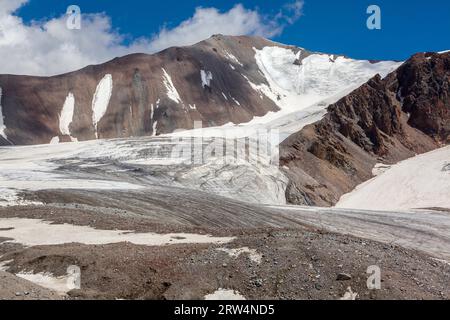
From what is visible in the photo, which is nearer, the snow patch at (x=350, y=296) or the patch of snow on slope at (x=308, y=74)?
the snow patch at (x=350, y=296)

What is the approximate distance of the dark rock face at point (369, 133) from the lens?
60312mm

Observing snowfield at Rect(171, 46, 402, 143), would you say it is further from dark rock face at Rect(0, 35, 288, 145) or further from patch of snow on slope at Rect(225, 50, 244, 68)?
dark rock face at Rect(0, 35, 288, 145)

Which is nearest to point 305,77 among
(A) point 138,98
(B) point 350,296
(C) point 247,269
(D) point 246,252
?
(A) point 138,98

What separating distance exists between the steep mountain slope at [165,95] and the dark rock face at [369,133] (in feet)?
18.7

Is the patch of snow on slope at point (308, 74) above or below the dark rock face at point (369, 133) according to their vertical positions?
above

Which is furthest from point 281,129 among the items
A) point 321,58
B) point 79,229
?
point 321,58

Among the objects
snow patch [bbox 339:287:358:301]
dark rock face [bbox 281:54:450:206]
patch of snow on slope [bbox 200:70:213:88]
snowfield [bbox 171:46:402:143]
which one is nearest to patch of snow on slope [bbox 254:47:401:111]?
snowfield [bbox 171:46:402:143]

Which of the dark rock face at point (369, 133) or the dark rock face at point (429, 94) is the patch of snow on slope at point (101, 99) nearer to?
the dark rock face at point (369, 133)

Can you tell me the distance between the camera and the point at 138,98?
336 ft

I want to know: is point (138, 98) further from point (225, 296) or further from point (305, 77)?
point (225, 296)

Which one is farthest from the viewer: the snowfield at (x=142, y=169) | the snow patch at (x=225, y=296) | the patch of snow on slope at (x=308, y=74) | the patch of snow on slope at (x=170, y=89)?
the patch of snow on slope at (x=308, y=74)

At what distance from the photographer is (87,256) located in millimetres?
15477

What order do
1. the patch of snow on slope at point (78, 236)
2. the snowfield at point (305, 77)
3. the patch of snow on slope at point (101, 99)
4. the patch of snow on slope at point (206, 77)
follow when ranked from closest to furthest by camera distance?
the patch of snow on slope at point (78, 236)
the patch of snow on slope at point (101, 99)
the patch of snow on slope at point (206, 77)
the snowfield at point (305, 77)

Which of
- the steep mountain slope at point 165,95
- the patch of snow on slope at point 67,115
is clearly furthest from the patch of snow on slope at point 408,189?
the patch of snow on slope at point 67,115
